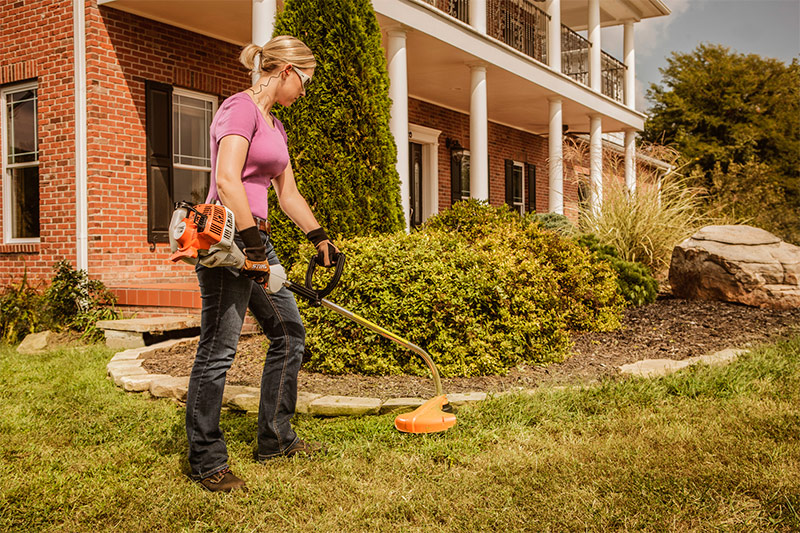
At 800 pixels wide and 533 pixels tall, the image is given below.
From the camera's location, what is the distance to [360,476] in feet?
9.30

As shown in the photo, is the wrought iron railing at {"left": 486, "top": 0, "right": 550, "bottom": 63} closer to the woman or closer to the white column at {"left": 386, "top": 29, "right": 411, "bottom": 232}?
the white column at {"left": 386, "top": 29, "right": 411, "bottom": 232}

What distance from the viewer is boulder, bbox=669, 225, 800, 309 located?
747 centimetres

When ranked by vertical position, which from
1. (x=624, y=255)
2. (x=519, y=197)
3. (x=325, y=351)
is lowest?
(x=325, y=351)

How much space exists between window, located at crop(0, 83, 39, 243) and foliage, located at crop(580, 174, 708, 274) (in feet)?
22.3

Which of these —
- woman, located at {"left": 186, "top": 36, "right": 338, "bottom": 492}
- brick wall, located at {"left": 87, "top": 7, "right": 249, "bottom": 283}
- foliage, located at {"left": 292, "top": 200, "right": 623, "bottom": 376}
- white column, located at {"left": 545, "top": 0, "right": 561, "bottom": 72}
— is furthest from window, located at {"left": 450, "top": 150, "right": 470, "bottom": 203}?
woman, located at {"left": 186, "top": 36, "right": 338, "bottom": 492}

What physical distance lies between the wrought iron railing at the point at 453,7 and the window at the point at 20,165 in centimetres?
542

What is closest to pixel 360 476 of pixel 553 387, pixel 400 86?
pixel 553 387

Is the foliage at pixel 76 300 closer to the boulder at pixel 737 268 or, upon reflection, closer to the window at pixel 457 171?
the boulder at pixel 737 268

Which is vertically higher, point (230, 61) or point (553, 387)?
point (230, 61)

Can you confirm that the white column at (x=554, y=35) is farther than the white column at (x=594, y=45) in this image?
No

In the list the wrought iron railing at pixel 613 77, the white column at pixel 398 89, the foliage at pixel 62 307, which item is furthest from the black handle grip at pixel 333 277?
the wrought iron railing at pixel 613 77

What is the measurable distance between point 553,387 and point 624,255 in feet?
17.2

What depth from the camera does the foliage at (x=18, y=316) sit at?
698 cm

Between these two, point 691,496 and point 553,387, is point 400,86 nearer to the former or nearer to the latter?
point 553,387
